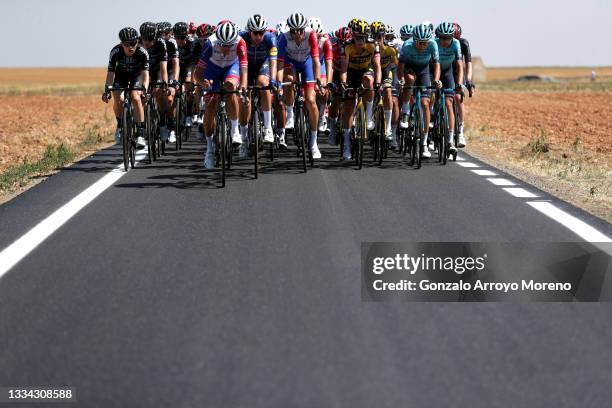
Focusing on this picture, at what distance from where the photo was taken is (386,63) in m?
16.6

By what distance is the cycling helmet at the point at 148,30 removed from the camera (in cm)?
1656

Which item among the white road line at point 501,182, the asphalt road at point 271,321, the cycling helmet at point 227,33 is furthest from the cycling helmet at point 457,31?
the asphalt road at point 271,321

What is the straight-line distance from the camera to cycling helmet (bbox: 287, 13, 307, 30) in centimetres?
1418

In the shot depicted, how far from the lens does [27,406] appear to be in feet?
15.6

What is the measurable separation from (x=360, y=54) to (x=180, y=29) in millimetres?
5083

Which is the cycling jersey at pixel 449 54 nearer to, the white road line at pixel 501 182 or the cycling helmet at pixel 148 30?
the white road line at pixel 501 182

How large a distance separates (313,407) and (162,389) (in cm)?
76

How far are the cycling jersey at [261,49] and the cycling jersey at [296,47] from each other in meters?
0.34

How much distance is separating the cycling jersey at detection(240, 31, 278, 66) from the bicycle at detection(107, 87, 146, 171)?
1591 mm

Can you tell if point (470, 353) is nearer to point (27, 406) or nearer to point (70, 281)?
point (27, 406)

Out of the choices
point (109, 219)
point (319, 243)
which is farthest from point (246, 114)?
point (319, 243)

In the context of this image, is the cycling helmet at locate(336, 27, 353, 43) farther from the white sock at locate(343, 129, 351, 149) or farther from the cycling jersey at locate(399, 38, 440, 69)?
the white sock at locate(343, 129, 351, 149)

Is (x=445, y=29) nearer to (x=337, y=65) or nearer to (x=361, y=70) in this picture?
(x=361, y=70)

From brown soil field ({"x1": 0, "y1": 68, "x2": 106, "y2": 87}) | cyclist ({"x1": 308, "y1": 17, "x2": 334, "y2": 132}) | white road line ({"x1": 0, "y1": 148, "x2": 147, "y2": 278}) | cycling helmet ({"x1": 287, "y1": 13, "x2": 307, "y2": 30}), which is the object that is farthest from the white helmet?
brown soil field ({"x1": 0, "y1": 68, "x2": 106, "y2": 87})
